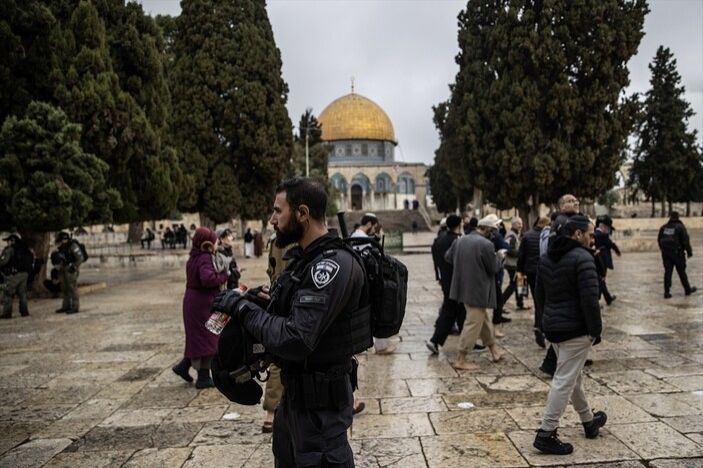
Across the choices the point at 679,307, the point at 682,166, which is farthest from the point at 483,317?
the point at 682,166

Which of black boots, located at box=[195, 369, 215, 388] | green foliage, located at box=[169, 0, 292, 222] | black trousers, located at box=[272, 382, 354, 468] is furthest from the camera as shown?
green foliage, located at box=[169, 0, 292, 222]

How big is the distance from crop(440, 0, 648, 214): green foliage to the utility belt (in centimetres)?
2213

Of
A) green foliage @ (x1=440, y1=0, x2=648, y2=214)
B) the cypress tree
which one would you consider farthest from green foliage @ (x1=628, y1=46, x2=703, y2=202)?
green foliage @ (x1=440, y1=0, x2=648, y2=214)

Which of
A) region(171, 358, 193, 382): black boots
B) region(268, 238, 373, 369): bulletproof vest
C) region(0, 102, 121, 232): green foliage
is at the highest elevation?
region(0, 102, 121, 232): green foliage

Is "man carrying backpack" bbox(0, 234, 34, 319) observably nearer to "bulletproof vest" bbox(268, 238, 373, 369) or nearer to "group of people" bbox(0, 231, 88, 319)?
"group of people" bbox(0, 231, 88, 319)

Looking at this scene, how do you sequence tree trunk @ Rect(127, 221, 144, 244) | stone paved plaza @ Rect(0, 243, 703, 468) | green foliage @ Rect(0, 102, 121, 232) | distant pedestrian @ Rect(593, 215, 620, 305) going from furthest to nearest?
tree trunk @ Rect(127, 221, 144, 244) < green foliage @ Rect(0, 102, 121, 232) < distant pedestrian @ Rect(593, 215, 620, 305) < stone paved plaza @ Rect(0, 243, 703, 468)

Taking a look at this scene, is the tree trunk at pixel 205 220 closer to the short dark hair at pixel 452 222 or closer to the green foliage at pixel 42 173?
the green foliage at pixel 42 173

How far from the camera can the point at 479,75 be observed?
1013 inches

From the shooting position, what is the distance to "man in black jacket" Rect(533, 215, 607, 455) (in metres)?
4.11

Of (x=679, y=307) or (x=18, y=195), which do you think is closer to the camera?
(x=679, y=307)

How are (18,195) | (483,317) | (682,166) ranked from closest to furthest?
(483,317), (18,195), (682,166)

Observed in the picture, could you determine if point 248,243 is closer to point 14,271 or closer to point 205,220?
point 205,220

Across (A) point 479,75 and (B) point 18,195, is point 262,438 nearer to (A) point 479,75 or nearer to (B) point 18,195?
(B) point 18,195

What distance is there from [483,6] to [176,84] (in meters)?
13.5
